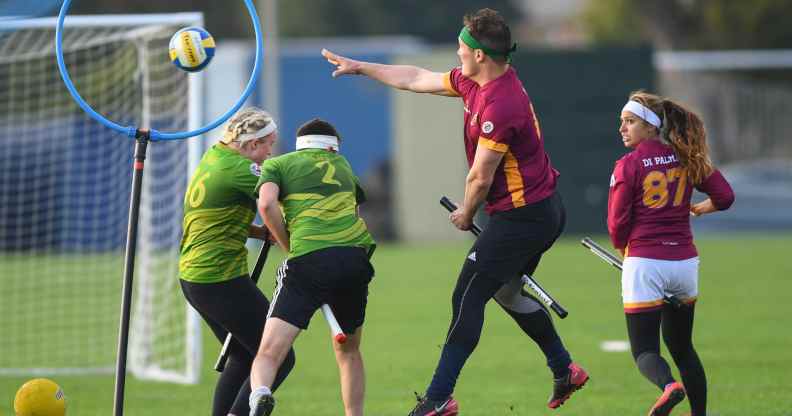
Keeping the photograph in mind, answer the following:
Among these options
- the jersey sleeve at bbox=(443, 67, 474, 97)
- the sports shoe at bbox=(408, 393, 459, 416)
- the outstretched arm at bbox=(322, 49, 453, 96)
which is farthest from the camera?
the outstretched arm at bbox=(322, 49, 453, 96)

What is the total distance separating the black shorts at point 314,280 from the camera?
6.41 m

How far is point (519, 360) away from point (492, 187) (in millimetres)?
4199

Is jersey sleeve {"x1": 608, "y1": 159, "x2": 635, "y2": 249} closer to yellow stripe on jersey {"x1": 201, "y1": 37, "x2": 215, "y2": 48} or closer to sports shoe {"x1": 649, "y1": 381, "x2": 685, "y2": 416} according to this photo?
sports shoe {"x1": 649, "y1": 381, "x2": 685, "y2": 416}

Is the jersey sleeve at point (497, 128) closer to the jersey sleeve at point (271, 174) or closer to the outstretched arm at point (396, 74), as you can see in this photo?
the outstretched arm at point (396, 74)

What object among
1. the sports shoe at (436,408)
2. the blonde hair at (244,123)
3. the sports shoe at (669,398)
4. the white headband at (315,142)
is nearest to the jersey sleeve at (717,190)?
the sports shoe at (669,398)

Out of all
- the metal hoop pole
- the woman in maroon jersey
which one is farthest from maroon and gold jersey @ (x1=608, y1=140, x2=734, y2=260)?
the metal hoop pole

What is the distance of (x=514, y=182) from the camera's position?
6.73 metres

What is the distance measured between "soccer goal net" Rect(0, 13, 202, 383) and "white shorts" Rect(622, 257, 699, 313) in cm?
405

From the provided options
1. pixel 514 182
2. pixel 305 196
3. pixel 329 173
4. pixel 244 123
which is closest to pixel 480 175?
pixel 514 182

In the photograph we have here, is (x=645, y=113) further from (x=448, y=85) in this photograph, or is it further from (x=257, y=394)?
(x=257, y=394)

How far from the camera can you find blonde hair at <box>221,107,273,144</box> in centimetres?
678

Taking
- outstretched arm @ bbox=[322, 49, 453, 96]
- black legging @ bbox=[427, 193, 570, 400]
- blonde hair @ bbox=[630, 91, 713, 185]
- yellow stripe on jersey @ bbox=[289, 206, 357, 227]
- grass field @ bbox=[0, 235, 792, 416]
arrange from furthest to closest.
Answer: grass field @ bbox=[0, 235, 792, 416] → outstretched arm @ bbox=[322, 49, 453, 96] → blonde hair @ bbox=[630, 91, 713, 185] → black legging @ bbox=[427, 193, 570, 400] → yellow stripe on jersey @ bbox=[289, 206, 357, 227]

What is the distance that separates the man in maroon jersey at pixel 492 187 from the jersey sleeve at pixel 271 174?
2.72 ft

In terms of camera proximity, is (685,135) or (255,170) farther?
(685,135)
